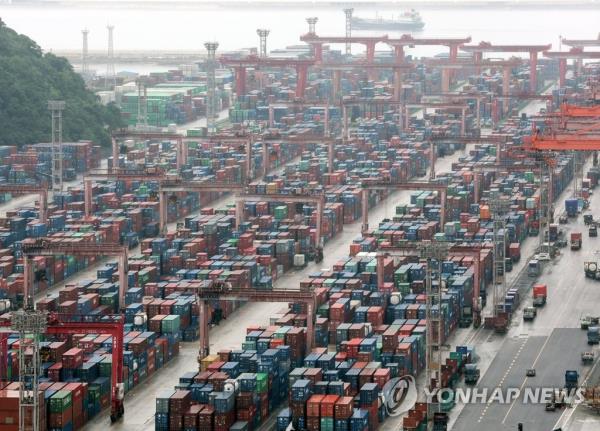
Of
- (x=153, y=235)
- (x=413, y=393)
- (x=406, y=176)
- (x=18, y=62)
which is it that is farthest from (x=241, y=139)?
(x=413, y=393)

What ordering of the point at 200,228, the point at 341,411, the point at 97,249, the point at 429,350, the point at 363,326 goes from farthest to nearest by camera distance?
the point at 200,228, the point at 97,249, the point at 363,326, the point at 429,350, the point at 341,411

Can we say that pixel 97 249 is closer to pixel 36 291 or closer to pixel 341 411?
pixel 36 291

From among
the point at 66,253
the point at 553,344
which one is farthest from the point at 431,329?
the point at 66,253

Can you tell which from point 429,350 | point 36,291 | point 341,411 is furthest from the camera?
point 36,291

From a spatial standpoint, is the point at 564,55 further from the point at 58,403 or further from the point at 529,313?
the point at 58,403

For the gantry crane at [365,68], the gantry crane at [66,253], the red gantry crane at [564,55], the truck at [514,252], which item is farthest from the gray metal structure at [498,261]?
the red gantry crane at [564,55]

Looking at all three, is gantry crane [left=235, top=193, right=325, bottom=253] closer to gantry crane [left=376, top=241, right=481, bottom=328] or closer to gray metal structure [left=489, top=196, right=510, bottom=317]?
gray metal structure [left=489, top=196, right=510, bottom=317]

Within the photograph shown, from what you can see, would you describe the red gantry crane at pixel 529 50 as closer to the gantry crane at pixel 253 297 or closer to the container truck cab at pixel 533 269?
the container truck cab at pixel 533 269
